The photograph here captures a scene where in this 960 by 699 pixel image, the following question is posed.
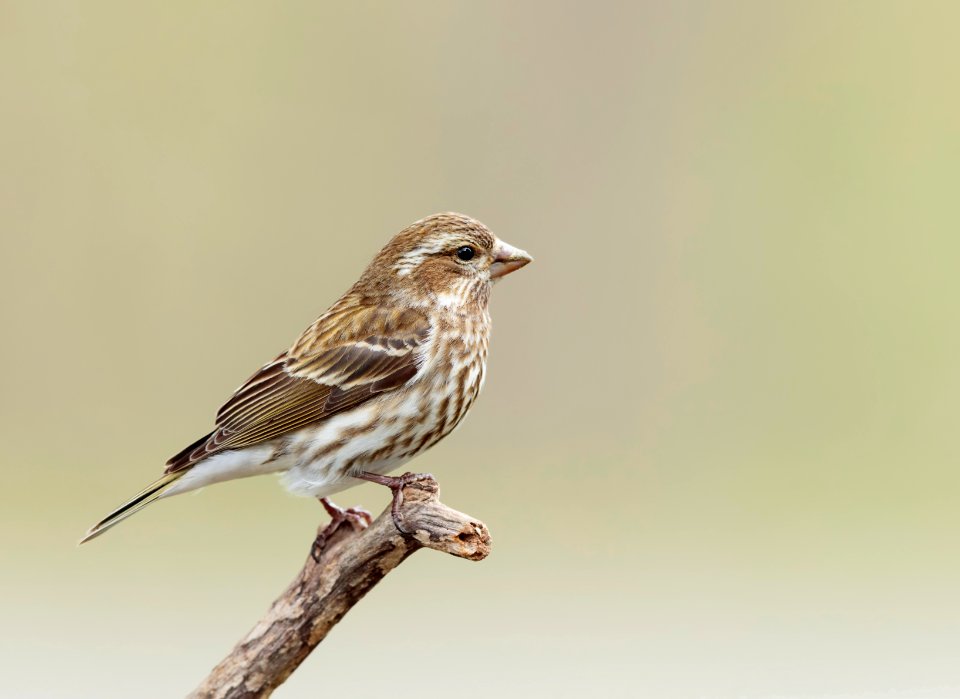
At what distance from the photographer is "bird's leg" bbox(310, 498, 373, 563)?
452 cm

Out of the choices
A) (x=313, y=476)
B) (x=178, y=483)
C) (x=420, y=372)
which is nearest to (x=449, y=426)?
(x=420, y=372)

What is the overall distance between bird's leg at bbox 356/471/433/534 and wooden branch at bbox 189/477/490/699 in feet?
0.07

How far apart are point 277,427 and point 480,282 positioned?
1.19 meters

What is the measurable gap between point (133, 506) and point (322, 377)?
960mm

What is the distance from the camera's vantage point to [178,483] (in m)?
4.69

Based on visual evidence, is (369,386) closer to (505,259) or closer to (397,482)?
(397,482)

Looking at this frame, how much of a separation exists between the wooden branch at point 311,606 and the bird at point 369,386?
0.72ft

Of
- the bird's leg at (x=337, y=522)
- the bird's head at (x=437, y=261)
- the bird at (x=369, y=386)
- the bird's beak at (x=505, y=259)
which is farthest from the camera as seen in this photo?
the bird's beak at (x=505, y=259)

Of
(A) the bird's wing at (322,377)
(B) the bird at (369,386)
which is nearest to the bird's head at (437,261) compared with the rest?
(B) the bird at (369,386)

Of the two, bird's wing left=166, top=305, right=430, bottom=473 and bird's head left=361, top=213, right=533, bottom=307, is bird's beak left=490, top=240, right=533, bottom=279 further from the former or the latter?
bird's wing left=166, top=305, right=430, bottom=473

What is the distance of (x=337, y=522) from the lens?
4.67 meters

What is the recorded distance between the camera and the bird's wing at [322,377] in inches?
187

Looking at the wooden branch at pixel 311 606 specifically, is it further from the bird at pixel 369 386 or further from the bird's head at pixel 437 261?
the bird's head at pixel 437 261

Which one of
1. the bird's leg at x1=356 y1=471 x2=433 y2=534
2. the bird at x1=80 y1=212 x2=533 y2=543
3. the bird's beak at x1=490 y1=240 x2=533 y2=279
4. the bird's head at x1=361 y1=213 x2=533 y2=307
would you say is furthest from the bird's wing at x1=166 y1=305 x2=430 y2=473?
the bird's beak at x1=490 y1=240 x2=533 y2=279
